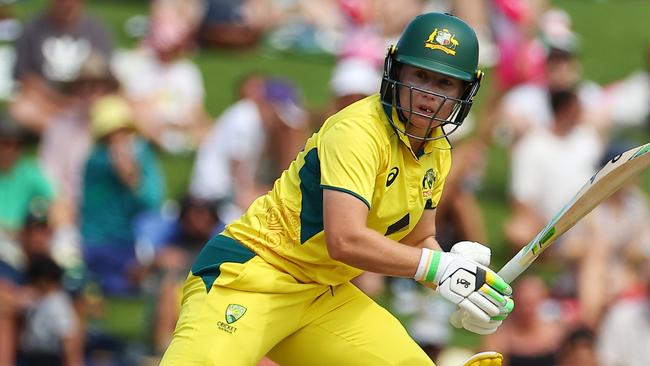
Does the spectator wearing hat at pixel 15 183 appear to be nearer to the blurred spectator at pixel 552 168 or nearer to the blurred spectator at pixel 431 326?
the blurred spectator at pixel 431 326

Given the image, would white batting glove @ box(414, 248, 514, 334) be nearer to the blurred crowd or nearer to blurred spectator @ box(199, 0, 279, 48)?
the blurred crowd

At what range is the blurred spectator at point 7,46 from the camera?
14164 mm

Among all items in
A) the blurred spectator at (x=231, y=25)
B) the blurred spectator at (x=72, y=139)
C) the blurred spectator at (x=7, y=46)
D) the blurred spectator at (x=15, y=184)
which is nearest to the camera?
the blurred spectator at (x=15, y=184)

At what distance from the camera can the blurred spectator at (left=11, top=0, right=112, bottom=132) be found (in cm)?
1350

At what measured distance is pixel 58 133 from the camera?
12625 millimetres

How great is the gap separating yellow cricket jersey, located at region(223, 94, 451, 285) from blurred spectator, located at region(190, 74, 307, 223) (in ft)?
18.7

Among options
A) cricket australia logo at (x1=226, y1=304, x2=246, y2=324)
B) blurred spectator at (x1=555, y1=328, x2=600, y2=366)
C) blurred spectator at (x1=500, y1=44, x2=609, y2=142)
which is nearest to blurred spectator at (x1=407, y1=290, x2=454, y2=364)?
blurred spectator at (x1=555, y1=328, x2=600, y2=366)

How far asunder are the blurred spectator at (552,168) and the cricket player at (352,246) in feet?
18.5

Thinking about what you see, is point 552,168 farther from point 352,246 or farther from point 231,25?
point 352,246

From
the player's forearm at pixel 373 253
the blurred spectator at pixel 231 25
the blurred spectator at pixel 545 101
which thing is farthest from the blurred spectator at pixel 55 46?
the player's forearm at pixel 373 253

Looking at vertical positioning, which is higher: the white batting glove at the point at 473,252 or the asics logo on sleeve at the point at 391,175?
the asics logo on sleeve at the point at 391,175

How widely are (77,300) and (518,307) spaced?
3.29 m

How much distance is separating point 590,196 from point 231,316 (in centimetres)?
168

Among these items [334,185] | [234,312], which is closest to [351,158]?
[334,185]
